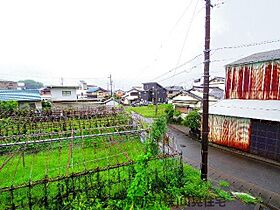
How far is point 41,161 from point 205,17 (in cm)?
1073

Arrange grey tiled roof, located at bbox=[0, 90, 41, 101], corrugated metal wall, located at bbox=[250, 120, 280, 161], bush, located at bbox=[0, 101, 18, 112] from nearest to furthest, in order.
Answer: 1. corrugated metal wall, located at bbox=[250, 120, 280, 161]
2. bush, located at bbox=[0, 101, 18, 112]
3. grey tiled roof, located at bbox=[0, 90, 41, 101]

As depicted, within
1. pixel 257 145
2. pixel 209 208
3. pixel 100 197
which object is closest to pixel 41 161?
pixel 100 197

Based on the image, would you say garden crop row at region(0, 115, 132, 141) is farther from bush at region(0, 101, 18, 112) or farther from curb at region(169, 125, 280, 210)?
curb at region(169, 125, 280, 210)

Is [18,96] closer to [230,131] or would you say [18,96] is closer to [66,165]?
[66,165]

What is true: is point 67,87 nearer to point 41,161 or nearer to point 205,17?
point 41,161

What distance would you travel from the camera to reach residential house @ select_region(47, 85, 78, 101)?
31.1 meters

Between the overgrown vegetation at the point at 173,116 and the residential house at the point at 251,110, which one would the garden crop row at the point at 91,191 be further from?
the overgrown vegetation at the point at 173,116

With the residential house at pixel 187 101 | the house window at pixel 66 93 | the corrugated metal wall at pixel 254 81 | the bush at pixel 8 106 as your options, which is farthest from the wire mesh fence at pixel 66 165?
the house window at pixel 66 93

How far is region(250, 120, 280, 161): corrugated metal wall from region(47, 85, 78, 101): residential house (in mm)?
27893

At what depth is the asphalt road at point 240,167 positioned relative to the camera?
8617mm

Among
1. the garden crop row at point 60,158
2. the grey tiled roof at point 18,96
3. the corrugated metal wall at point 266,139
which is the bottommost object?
the garden crop row at point 60,158

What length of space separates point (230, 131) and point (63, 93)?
2705 centimetres

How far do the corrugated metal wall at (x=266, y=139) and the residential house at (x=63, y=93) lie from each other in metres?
27.9

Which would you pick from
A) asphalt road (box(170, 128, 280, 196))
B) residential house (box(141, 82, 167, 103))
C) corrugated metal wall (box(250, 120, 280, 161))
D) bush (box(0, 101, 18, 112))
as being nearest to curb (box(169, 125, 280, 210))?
asphalt road (box(170, 128, 280, 196))
